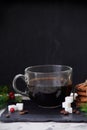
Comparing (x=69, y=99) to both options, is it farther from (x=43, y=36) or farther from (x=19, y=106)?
(x=43, y=36)

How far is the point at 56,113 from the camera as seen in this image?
1031mm

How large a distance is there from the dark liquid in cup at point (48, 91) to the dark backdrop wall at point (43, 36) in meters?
0.25

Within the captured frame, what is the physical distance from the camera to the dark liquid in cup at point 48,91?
3.46 feet

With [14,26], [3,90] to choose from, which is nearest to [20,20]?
[14,26]

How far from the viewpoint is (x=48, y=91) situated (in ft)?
3.45

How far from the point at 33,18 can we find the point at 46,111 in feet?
1.32

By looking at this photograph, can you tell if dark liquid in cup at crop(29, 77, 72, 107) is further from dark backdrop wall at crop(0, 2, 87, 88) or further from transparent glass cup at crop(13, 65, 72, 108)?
dark backdrop wall at crop(0, 2, 87, 88)

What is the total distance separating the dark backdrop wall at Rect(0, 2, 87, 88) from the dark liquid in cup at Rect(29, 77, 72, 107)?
0.25 m

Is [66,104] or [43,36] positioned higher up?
[43,36]

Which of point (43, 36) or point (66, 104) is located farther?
point (43, 36)

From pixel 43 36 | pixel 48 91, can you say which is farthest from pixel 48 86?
pixel 43 36

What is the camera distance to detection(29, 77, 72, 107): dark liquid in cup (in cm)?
105

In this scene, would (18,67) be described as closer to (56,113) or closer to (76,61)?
(76,61)

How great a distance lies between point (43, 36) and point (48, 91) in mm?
321
